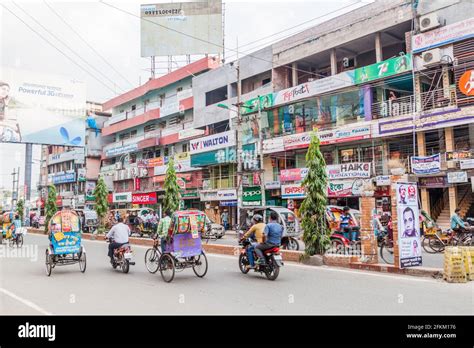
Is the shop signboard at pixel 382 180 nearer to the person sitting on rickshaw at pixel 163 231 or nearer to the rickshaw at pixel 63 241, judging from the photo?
the person sitting on rickshaw at pixel 163 231

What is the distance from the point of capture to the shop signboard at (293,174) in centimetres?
2870

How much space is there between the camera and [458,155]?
20844 mm

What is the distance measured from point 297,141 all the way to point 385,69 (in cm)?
756

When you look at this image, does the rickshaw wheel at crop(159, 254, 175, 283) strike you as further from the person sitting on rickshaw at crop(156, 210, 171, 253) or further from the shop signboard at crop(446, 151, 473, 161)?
the shop signboard at crop(446, 151, 473, 161)

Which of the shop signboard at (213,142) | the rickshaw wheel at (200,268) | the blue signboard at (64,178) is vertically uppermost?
the shop signboard at (213,142)

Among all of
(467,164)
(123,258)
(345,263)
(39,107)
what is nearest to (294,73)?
(467,164)

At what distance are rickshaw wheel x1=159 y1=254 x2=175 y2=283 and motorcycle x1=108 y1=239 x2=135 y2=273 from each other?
1.53 meters

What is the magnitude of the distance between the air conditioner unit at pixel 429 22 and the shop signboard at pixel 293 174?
433 inches

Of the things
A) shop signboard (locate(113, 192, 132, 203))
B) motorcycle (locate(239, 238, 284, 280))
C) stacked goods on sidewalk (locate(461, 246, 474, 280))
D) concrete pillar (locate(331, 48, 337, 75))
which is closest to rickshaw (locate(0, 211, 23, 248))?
motorcycle (locate(239, 238, 284, 280))

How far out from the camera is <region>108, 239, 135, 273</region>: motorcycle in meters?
11.1

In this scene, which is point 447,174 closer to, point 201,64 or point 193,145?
point 193,145

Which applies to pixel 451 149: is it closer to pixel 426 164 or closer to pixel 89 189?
pixel 426 164

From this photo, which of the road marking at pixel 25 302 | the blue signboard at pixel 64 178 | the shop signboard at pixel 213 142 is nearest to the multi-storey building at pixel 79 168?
the blue signboard at pixel 64 178
